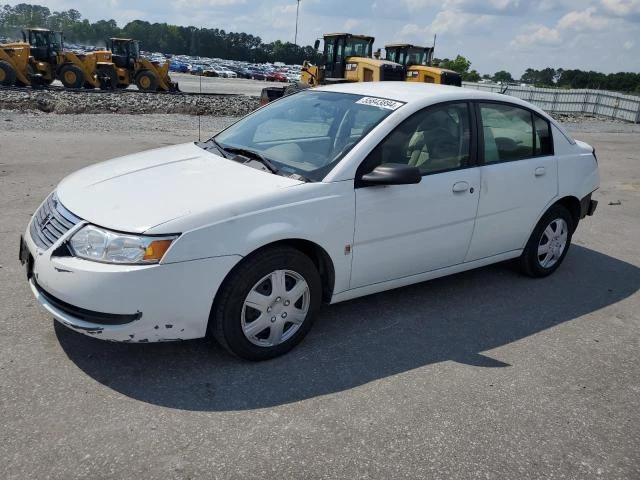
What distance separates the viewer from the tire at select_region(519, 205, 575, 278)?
5.27 meters

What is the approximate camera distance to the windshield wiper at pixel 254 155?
12.8 ft

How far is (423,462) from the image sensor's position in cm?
286

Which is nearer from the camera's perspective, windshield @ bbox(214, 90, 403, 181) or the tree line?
windshield @ bbox(214, 90, 403, 181)

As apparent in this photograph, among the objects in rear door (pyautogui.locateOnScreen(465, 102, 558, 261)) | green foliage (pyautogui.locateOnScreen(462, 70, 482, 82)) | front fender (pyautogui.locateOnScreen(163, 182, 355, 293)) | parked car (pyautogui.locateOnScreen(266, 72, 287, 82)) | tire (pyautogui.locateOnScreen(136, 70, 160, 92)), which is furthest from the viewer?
parked car (pyautogui.locateOnScreen(266, 72, 287, 82))

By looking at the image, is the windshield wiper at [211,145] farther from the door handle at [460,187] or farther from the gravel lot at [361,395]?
the door handle at [460,187]

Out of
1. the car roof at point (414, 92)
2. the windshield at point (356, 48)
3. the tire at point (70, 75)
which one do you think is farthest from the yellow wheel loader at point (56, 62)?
the car roof at point (414, 92)

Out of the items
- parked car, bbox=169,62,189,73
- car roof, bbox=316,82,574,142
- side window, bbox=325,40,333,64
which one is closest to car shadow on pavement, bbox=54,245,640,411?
car roof, bbox=316,82,574,142

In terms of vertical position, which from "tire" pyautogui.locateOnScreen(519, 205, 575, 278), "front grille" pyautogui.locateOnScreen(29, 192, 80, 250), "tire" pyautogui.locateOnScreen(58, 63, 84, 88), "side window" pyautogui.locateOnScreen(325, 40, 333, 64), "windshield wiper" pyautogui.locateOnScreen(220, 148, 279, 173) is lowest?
"tire" pyautogui.locateOnScreen(58, 63, 84, 88)

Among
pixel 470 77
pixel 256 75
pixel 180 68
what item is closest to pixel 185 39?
pixel 180 68

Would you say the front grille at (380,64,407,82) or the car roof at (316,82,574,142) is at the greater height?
the car roof at (316,82,574,142)

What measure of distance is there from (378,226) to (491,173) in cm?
123

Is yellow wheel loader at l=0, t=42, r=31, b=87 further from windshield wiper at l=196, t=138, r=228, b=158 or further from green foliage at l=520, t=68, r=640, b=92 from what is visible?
green foliage at l=520, t=68, r=640, b=92

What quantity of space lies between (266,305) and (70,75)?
87.1 ft

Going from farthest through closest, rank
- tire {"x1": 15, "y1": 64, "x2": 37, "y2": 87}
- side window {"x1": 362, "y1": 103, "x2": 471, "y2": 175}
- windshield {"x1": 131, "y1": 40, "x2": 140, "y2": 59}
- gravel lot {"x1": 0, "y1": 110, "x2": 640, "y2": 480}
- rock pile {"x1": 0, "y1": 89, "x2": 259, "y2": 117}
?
1. windshield {"x1": 131, "y1": 40, "x2": 140, "y2": 59}
2. tire {"x1": 15, "y1": 64, "x2": 37, "y2": 87}
3. rock pile {"x1": 0, "y1": 89, "x2": 259, "y2": 117}
4. side window {"x1": 362, "y1": 103, "x2": 471, "y2": 175}
5. gravel lot {"x1": 0, "y1": 110, "x2": 640, "y2": 480}
